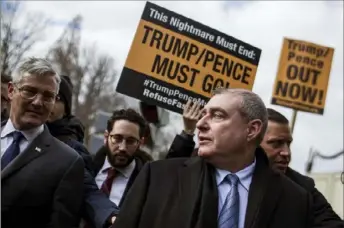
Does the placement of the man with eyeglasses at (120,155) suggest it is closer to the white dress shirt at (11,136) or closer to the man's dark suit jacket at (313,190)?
the man's dark suit jacket at (313,190)

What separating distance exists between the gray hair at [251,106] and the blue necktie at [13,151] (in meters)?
0.99

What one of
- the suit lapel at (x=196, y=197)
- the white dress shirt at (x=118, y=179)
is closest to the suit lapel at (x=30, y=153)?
the suit lapel at (x=196, y=197)

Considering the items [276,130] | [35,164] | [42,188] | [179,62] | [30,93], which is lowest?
[42,188]

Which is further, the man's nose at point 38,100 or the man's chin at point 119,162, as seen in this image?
the man's chin at point 119,162

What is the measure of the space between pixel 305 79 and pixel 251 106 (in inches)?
255

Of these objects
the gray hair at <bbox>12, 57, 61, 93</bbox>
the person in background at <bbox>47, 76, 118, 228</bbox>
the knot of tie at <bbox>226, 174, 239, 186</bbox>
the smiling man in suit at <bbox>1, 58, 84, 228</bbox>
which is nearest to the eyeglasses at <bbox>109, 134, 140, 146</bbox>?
the person in background at <bbox>47, 76, 118, 228</bbox>

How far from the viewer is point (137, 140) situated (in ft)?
15.7

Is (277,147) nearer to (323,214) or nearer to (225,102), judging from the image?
(323,214)

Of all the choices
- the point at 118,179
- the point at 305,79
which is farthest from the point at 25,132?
the point at 305,79

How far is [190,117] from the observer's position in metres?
4.84

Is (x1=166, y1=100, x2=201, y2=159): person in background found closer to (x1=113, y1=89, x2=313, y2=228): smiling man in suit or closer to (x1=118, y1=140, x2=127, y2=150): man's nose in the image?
(x1=118, y1=140, x2=127, y2=150): man's nose

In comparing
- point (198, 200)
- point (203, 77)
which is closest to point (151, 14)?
point (203, 77)

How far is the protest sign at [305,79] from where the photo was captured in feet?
32.0

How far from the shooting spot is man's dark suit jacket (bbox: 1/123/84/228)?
333 centimetres
